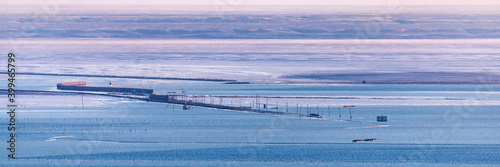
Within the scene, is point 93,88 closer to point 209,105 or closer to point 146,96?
point 146,96

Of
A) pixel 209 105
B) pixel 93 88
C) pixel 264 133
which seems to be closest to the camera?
pixel 264 133

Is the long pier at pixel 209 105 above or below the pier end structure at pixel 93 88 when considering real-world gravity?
below

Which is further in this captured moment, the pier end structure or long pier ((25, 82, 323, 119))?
the pier end structure

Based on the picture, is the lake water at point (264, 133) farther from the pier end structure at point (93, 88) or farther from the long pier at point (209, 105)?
the pier end structure at point (93, 88)

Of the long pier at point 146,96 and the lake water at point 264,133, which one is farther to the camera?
the long pier at point 146,96

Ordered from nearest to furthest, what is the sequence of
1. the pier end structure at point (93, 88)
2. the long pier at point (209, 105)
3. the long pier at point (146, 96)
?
1. the long pier at point (209, 105)
2. the long pier at point (146, 96)
3. the pier end structure at point (93, 88)

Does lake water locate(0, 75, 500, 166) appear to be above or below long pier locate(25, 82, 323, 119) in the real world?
below

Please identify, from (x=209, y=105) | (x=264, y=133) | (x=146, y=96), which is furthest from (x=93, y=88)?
(x=264, y=133)

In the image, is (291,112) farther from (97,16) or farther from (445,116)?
(97,16)

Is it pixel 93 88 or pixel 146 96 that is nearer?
pixel 146 96

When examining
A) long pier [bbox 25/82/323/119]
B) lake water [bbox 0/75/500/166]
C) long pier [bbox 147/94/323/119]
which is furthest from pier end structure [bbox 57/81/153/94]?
long pier [bbox 147/94/323/119]

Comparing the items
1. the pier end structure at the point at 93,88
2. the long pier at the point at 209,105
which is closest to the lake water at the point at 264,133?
the long pier at the point at 209,105

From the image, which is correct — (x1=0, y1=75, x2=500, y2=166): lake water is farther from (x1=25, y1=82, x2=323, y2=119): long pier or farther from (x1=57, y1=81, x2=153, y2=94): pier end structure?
(x1=57, y1=81, x2=153, y2=94): pier end structure
